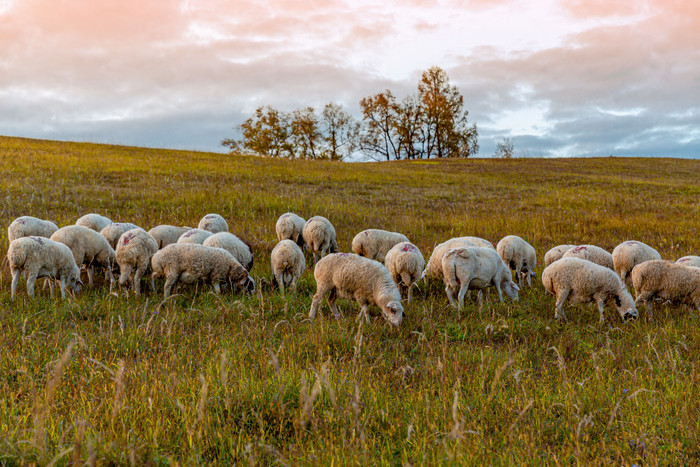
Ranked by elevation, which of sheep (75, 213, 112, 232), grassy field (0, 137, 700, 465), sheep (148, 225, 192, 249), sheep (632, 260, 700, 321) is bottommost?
grassy field (0, 137, 700, 465)

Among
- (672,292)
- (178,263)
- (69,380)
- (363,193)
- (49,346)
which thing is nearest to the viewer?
(69,380)

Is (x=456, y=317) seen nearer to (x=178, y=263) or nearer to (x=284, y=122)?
(x=178, y=263)

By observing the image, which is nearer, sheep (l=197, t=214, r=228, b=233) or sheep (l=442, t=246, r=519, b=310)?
sheep (l=442, t=246, r=519, b=310)

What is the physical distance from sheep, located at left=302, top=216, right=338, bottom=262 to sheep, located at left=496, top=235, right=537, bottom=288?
4.13 metres

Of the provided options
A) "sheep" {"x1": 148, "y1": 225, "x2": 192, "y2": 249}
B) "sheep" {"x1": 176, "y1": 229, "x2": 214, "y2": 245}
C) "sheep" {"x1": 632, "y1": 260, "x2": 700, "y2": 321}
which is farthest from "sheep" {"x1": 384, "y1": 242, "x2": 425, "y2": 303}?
"sheep" {"x1": 148, "y1": 225, "x2": 192, "y2": 249}

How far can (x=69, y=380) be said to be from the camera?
3.90m

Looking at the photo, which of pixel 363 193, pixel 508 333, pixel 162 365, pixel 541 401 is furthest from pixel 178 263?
pixel 363 193

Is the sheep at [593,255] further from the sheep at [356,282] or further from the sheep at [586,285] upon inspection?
the sheep at [356,282]

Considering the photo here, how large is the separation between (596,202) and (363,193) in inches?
450

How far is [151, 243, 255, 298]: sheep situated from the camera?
24.9 ft

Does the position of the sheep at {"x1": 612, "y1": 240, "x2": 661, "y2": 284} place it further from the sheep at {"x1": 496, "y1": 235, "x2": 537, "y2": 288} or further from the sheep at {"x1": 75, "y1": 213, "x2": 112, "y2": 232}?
the sheep at {"x1": 75, "y1": 213, "x2": 112, "y2": 232}

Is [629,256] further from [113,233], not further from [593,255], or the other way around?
[113,233]

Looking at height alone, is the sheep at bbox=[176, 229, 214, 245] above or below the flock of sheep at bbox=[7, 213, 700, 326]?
above

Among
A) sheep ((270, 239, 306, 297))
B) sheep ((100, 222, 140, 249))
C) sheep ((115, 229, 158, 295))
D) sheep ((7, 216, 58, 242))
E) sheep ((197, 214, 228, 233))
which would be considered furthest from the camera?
sheep ((197, 214, 228, 233))
